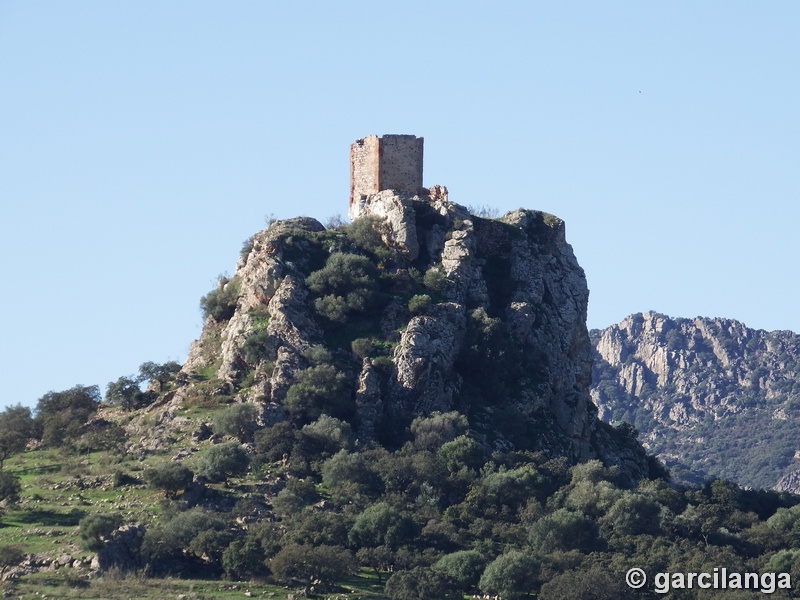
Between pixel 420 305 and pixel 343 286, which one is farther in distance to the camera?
pixel 343 286

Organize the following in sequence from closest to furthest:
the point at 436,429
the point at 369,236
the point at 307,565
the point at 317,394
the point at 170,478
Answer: the point at 307,565 < the point at 170,478 < the point at 436,429 < the point at 317,394 < the point at 369,236

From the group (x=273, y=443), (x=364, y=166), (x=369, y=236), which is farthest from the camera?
(x=364, y=166)

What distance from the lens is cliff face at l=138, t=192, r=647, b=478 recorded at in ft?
286

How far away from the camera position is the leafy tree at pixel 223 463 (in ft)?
264

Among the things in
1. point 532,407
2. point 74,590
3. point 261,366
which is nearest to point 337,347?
point 261,366

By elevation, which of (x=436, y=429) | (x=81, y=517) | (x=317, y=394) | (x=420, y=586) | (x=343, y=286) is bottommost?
(x=420, y=586)

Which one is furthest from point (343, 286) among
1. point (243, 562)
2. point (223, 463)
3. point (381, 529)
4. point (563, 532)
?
point (243, 562)

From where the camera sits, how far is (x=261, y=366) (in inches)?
3465

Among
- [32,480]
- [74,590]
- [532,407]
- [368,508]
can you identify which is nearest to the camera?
[74,590]

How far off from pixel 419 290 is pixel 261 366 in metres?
9.20

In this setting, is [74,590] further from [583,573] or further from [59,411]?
[59,411]

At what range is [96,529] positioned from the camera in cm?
→ 7281

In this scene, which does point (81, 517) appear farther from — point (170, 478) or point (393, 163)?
point (393, 163)

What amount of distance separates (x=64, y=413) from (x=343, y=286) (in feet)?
50.2
